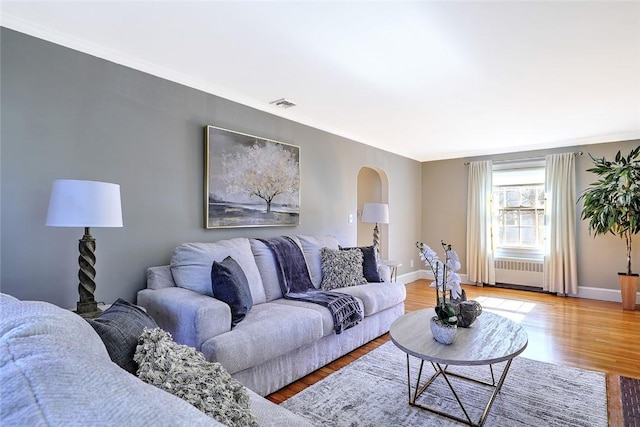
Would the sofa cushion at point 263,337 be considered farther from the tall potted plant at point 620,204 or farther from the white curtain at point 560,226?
the white curtain at point 560,226

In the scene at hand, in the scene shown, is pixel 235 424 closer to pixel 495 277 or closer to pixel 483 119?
pixel 483 119

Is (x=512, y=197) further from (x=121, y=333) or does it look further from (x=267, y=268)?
(x=121, y=333)

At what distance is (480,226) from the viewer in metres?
5.98

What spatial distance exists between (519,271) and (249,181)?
4.88 meters

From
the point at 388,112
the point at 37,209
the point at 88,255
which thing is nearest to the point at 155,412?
the point at 88,255

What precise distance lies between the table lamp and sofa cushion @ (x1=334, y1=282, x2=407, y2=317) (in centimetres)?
200

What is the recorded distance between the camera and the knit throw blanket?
2.83 m

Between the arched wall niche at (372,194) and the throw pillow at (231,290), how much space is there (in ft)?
12.0

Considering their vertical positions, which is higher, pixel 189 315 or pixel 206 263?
pixel 206 263

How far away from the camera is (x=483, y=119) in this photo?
4.13 m

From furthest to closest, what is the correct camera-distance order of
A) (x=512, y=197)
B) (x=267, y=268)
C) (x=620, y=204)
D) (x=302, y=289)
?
(x=512, y=197) < (x=620, y=204) < (x=302, y=289) < (x=267, y=268)

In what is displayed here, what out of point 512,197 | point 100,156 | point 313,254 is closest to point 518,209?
point 512,197

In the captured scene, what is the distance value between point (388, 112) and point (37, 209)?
10.8ft

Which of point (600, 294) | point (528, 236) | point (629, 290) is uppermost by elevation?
point (528, 236)
